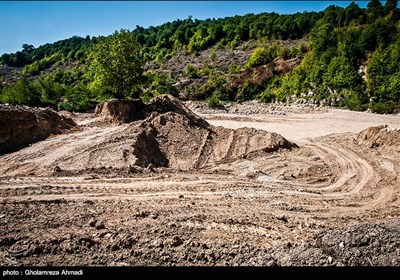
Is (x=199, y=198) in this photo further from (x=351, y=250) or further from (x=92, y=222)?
(x=351, y=250)

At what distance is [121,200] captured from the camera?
41.8ft

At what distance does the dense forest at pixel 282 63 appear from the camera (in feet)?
124

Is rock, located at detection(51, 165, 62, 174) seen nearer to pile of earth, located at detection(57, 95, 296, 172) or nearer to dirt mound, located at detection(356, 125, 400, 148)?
pile of earth, located at detection(57, 95, 296, 172)

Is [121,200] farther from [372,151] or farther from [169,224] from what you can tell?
[372,151]

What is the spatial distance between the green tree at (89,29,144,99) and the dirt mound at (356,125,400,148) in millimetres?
18695

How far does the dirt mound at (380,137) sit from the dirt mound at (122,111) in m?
16.8

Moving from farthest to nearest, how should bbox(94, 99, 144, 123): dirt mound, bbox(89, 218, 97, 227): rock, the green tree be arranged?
the green tree, bbox(94, 99, 144, 123): dirt mound, bbox(89, 218, 97, 227): rock

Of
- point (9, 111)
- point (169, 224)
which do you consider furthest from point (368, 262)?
point (9, 111)

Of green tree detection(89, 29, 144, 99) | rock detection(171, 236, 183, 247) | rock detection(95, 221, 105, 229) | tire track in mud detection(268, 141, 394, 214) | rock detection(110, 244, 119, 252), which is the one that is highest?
green tree detection(89, 29, 144, 99)

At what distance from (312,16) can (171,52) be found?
3103 cm

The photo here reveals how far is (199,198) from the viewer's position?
44.0 feet

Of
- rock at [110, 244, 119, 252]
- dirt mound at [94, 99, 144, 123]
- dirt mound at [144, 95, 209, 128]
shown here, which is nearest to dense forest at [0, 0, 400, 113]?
dirt mound at [94, 99, 144, 123]

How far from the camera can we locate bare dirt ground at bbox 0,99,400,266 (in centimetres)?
800

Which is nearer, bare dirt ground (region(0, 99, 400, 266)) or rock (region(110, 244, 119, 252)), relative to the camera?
bare dirt ground (region(0, 99, 400, 266))
